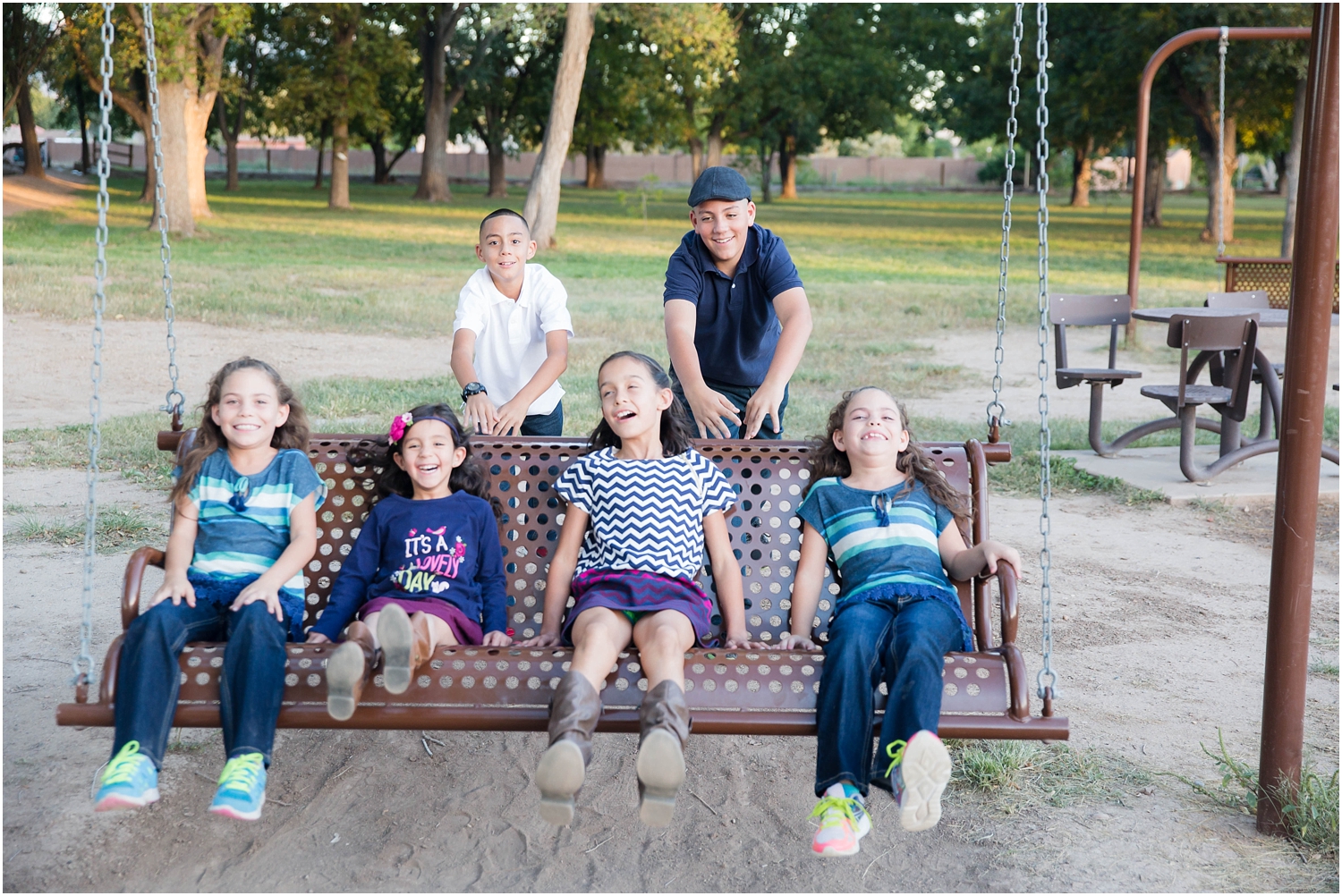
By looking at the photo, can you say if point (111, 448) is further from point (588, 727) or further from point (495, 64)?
point (495, 64)

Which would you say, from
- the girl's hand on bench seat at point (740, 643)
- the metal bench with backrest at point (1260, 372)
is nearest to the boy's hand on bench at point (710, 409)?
the girl's hand on bench seat at point (740, 643)

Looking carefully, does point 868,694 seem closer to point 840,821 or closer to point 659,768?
point 840,821

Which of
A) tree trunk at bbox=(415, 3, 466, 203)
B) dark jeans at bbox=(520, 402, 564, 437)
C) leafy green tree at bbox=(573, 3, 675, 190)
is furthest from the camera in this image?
→ leafy green tree at bbox=(573, 3, 675, 190)

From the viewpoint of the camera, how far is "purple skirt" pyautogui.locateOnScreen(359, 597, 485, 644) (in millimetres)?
3240

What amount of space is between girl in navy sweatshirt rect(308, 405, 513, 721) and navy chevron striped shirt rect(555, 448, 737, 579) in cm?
26

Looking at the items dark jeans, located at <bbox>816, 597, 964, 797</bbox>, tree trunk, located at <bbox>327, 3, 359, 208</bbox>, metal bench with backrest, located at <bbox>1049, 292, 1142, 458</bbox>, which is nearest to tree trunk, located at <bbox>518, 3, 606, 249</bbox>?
tree trunk, located at <bbox>327, 3, 359, 208</bbox>

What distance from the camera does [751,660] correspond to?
2949 millimetres

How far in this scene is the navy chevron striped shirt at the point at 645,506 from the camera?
3.31 meters

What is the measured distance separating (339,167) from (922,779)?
32417 mm

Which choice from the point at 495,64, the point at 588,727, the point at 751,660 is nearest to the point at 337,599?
the point at 588,727

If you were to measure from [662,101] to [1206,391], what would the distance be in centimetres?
3187

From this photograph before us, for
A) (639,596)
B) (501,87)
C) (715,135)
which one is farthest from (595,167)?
(639,596)

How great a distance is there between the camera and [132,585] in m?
3.09

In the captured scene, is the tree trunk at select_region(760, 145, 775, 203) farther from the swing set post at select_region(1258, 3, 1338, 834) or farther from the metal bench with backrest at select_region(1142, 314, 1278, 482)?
the swing set post at select_region(1258, 3, 1338, 834)
